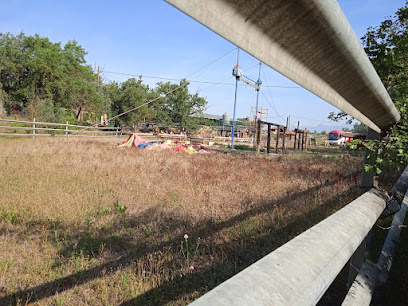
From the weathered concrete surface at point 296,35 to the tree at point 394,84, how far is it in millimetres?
1430

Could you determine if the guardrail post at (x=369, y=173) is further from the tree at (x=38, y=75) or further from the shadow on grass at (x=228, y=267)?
the tree at (x=38, y=75)

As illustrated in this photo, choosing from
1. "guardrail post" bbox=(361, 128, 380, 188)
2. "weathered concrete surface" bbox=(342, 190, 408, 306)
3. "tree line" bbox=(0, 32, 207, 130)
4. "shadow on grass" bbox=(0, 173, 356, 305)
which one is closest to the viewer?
"weathered concrete surface" bbox=(342, 190, 408, 306)

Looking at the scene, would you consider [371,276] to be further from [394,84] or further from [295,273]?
[394,84]

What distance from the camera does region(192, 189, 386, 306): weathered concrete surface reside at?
46 cm

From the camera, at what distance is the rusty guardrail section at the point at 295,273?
0.46m

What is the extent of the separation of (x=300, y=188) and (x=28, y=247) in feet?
17.7

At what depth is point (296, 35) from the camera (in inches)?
26.9

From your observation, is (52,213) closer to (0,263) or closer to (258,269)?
(0,263)

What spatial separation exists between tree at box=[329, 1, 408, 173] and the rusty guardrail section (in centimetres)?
161

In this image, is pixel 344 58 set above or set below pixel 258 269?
above

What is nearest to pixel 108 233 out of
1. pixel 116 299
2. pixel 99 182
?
pixel 116 299

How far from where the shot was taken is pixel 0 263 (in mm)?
2688

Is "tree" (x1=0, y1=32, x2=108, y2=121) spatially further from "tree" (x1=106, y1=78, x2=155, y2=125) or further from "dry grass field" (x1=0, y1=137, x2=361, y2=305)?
"dry grass field" (x1=0, y1=137, x2=361, y2=305)

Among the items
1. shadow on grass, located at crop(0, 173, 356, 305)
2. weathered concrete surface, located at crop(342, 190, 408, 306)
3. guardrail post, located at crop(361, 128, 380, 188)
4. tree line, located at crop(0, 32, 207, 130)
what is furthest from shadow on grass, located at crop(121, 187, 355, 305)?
tree line, located at crop(0, 32, 207, 130)
